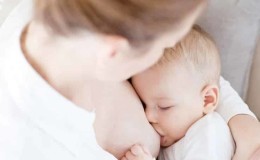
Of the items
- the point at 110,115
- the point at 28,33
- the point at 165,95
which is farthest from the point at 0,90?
the point at 165,95

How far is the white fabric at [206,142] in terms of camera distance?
103cm

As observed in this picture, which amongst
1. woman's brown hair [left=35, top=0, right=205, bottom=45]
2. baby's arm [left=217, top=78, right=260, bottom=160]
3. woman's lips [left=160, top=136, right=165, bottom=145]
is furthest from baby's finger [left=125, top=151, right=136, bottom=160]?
woman's brown hair [left=35, top=0, right=205, bottom=45]

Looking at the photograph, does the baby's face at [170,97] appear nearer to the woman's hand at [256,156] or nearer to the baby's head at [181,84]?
the baby's head at [181,84]

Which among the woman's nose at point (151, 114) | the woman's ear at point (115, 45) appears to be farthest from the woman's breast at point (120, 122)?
the woman's ear at point (115, 45)

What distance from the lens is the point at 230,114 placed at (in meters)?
1.12

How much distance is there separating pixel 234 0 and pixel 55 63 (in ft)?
1.70

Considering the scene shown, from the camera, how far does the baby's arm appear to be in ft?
3.47

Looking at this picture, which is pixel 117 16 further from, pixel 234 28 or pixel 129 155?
pixel 234 28

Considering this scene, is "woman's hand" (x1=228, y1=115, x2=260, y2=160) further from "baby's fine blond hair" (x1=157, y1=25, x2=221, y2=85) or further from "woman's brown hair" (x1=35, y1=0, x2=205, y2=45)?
"woman's brown hair" (x1=35, y1=0, x2=205, y2=45)

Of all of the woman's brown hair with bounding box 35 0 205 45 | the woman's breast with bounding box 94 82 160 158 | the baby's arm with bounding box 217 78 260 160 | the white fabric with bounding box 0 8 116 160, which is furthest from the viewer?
the baby's arm with bounding box 217 78 260 160

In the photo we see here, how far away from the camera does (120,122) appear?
99 centimetres

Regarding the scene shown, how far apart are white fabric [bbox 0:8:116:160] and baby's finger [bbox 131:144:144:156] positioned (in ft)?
0.56

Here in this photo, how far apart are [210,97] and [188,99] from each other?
2.3 inches

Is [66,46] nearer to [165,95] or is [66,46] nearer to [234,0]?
[165,95]
